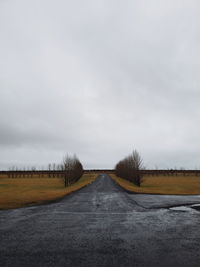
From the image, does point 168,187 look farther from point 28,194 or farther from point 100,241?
point 100,241

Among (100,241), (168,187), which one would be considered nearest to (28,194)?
(100,241)

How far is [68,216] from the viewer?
1335 cm

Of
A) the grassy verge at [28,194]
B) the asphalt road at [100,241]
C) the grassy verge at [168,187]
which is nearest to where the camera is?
the asphalt road at [100,241]

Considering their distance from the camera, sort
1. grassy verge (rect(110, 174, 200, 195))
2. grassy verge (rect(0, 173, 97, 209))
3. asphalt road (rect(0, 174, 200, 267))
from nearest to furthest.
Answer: asphalt road (rect(0, 174, 200, 267)), grassy verge (rect(0, 173, 97, 209)), grassy verge (rect(110, 174, 200, 195))

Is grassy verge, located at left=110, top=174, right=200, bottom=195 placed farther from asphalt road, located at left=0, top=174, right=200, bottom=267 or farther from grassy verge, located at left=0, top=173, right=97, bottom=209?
asphalt road, located at left=0, top=174, right=200, bottom=267

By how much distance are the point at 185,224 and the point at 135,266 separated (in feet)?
20.8

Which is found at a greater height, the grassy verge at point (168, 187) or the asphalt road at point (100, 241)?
the asphalt road at point (100, 241)

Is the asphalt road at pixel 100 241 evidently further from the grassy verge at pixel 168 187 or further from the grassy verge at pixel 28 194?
the grassy verge at pixel 168 187

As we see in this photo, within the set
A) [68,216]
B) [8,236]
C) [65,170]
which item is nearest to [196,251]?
[8,236]

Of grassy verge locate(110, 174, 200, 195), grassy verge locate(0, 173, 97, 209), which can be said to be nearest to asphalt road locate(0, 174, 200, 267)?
grassy verge locate(0, 173, 97, 209)

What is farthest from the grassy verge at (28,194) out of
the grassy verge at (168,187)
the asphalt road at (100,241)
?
the grassy verge at (168,187)

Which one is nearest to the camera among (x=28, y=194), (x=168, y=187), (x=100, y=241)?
(x=100, y=241)

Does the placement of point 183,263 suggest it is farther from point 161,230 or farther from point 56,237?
point 56,237

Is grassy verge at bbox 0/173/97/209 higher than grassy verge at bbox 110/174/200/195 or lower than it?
higher
